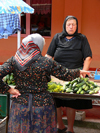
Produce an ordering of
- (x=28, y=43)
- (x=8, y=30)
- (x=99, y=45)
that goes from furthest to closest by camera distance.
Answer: (x=99, y=45), (x=8, y=30), (x=28, y=43)

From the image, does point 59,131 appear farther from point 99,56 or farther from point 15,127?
point 99,56

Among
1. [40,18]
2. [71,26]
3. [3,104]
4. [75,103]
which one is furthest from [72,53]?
[40,18]

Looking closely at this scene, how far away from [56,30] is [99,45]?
5.85ft

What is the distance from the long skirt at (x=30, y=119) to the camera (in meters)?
2.63

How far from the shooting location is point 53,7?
8.73m

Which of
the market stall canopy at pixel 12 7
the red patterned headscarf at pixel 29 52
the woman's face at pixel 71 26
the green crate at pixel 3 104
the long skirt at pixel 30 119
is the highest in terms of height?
the market stall canopy at pixel 12 7

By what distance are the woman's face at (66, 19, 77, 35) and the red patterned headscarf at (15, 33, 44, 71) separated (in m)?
1.20

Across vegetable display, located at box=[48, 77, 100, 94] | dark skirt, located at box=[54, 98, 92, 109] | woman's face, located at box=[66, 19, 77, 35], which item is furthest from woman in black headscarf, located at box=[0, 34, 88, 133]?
Answer: woman's face, located at box=[66, 19, 77, 35]

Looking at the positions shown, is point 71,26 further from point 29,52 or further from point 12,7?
point 29,52

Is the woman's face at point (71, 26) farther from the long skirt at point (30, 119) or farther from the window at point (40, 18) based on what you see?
the window at point (40, 18)

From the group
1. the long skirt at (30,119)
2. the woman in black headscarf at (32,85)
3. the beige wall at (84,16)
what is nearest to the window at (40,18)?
the beige wall at (84,16)

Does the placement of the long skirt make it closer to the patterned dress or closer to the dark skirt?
the patterned dress

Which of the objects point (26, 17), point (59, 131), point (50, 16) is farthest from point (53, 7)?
point (59, 131)

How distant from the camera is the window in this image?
29.9 feet
